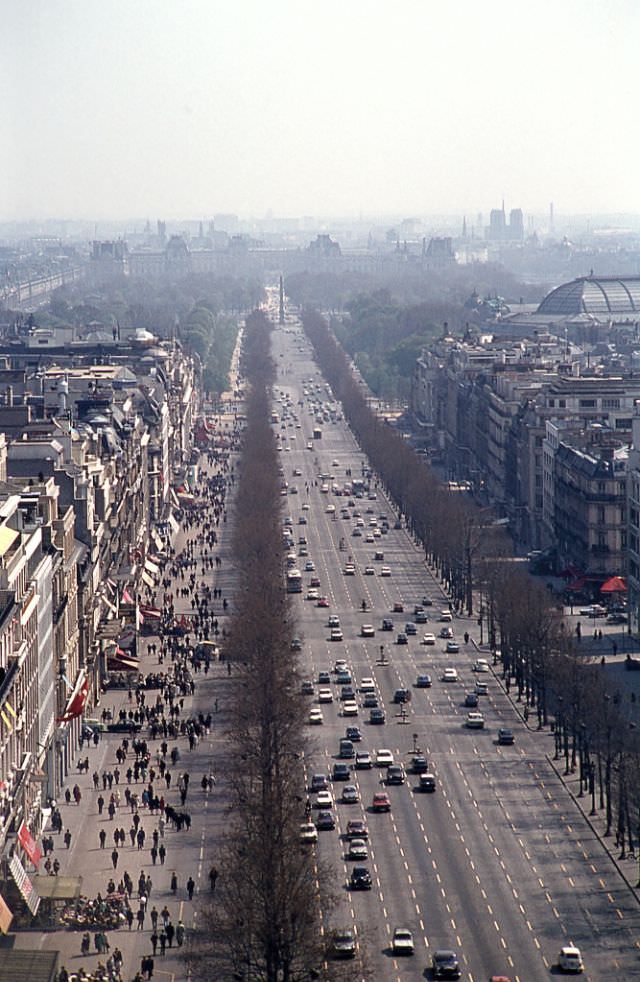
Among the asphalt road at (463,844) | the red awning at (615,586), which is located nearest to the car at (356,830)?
the asphalt road at (463,844)

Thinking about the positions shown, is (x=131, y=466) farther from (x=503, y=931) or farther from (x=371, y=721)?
(x=503, y=931)

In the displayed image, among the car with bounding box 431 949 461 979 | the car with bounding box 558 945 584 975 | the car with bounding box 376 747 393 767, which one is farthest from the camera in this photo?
the car with bounding box 376 747 393 767

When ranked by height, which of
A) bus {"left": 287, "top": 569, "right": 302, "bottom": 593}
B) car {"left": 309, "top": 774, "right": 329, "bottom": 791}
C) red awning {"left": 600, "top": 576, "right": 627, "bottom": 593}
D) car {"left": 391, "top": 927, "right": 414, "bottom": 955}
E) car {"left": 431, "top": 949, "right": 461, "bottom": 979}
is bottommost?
bus {"left": 287, "top": 569, "right": 302, "bottom": 593}

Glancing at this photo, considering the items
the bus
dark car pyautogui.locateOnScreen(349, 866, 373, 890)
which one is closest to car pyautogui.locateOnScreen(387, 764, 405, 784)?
dark car pyautogui.locateOnScreen(349, 866, 373, 890)

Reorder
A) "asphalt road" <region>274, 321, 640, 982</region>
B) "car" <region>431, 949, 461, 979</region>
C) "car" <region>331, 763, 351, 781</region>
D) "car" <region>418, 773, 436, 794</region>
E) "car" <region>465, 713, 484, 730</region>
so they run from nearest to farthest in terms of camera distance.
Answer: "car" <region>431, 949, 461, 979</region> → "asphalt road" <region>274, 321, 640, 982</region> → "car" <region>418, 773, 436, 794</region> → "car" <region>331, 763, 351, 781</region> → "car" <region>465, 713, 484, 730</region>

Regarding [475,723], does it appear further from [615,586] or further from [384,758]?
[615,586]

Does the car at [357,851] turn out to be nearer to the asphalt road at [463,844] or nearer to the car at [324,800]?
the asphalt road at [463,844]

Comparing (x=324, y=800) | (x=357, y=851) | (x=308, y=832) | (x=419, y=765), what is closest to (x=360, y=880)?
(x=357, y=851)

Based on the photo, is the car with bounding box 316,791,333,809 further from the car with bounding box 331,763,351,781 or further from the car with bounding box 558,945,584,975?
the car with bounding box 558,945,584,975
